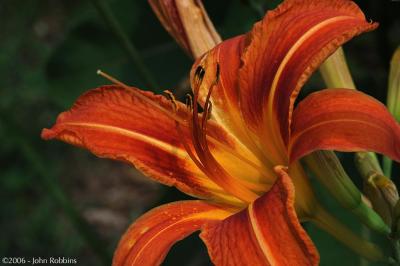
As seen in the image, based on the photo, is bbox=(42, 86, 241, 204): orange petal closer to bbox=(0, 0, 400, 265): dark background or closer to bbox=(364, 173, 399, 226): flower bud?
bbox=(364, 173, 399, 226): flower bud

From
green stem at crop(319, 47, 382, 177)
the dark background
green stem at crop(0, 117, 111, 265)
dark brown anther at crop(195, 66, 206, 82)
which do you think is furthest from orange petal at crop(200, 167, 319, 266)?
green stem at crop(0, 117, 111, 265)

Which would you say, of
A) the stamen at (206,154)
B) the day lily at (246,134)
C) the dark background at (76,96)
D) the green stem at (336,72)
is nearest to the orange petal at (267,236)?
the day lily at (246,134)

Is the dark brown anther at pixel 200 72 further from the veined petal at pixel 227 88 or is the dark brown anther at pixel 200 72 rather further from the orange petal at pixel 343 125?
the orange petal at pixel 343 125

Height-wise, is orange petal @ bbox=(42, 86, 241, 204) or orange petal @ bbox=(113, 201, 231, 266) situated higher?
orange petal @ bbox=(42, 86, 241, 204)

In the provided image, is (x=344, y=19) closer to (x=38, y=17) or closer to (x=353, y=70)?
(x=353, y=70)

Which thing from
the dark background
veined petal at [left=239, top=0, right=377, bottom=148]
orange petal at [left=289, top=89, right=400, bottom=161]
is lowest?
the dark background

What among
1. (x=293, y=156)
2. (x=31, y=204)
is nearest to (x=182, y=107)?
(x=293, y=156)
